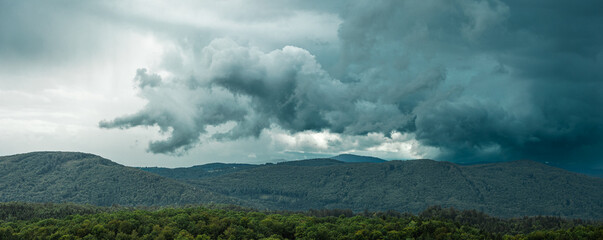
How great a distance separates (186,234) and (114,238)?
30.4m

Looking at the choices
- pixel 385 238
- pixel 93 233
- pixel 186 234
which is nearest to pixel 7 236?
pixel 93 233

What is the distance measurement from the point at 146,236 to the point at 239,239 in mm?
39827

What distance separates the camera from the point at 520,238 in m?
193

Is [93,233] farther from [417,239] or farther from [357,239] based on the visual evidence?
[417,239]

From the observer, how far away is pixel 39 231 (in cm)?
19675

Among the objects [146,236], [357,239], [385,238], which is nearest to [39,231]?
[146,236]

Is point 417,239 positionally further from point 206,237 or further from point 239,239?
point 206,237

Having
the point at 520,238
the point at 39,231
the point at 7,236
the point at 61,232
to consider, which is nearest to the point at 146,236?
the point at 61,232

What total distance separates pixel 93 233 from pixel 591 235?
216 m

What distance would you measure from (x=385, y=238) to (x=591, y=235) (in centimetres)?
8863

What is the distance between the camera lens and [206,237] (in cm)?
19475

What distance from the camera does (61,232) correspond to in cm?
19075

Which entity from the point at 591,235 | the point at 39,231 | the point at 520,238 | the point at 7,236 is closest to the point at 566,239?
the point at 591,235

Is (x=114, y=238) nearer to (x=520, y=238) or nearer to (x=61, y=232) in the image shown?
(x=61, y=232)
